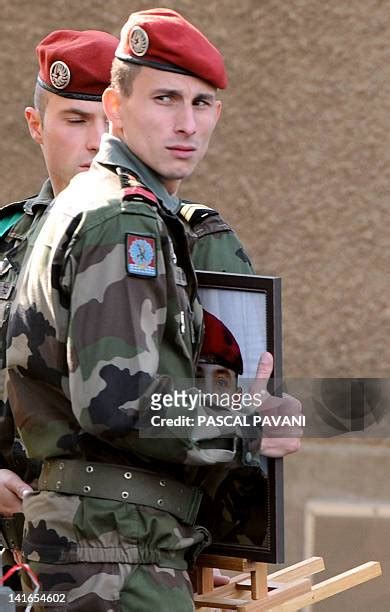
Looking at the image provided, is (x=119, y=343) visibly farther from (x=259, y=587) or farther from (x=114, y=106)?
(x=259, y=587)

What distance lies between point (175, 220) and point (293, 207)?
249 cm

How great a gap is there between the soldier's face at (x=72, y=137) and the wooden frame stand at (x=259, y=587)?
1.14 meters

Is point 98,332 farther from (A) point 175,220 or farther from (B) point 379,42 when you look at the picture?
(B) point 379,42

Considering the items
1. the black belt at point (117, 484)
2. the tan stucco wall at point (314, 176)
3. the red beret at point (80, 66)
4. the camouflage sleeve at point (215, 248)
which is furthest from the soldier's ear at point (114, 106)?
the tan stucco wall at point (314, 176)

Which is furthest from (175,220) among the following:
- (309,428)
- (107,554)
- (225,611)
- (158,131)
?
(309,428)

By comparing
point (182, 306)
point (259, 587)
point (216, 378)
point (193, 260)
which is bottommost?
point (259, 587)

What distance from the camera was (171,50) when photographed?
319 cm

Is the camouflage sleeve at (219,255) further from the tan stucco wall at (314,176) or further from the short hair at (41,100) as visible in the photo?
the tan stucco wall at (314,176)

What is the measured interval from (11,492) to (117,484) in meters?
0.53

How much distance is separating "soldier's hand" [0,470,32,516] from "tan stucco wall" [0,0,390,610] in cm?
216

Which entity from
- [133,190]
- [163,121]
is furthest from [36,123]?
[133,190]

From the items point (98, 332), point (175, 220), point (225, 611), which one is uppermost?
point (175, 220)

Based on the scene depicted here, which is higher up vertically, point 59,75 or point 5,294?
point 59,75

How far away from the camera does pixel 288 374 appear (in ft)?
18.1
